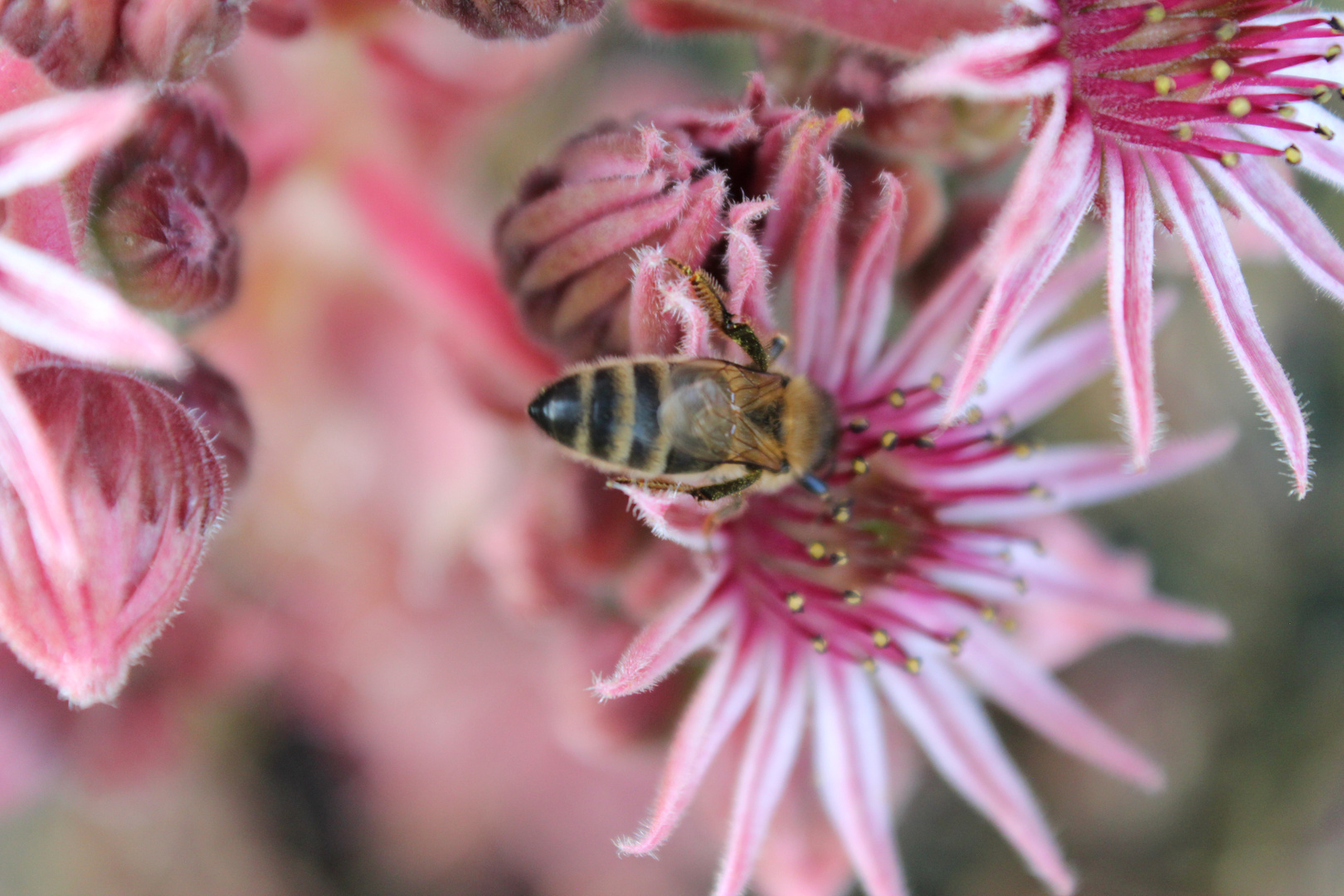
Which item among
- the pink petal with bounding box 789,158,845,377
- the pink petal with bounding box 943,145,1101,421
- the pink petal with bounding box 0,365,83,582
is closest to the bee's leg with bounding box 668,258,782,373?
the pink petal with bounding box 789,158,845,377

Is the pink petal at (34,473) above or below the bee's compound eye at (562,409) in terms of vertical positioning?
below

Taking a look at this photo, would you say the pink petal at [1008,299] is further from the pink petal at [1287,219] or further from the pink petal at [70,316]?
the pink petal at [70,316]

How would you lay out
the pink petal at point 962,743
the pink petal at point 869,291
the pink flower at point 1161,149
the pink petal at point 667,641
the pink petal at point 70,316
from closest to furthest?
the pink petal at point 70,316
the pink flower at point 1161,149
the pink petal at point 667,641
the pink petal at point 869,291
the pink petal at point 962,743

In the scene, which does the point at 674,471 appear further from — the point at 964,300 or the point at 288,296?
the point at 288,296

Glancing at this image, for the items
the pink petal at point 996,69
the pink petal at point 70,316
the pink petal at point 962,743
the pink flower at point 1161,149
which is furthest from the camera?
the pink petal at point 962,743

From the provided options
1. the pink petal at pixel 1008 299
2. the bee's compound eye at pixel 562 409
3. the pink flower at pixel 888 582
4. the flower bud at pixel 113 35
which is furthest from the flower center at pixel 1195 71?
the flower bud at pixel 113 35

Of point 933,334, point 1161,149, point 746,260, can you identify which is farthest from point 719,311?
point 1161,149

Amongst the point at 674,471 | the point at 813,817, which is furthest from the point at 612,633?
the point at 674,471

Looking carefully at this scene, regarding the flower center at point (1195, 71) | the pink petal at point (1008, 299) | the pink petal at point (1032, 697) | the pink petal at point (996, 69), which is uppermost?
the flower center at point (1195, 71)

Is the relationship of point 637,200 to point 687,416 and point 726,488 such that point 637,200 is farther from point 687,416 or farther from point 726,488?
point 726,488
